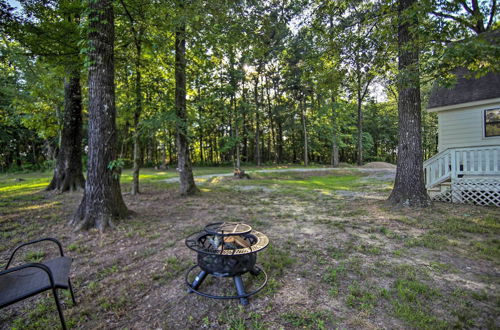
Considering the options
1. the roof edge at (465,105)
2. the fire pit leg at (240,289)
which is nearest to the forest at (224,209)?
the fire pit leg at (240,289)

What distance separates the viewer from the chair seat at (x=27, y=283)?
181 centimetres

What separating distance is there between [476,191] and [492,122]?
396 cm

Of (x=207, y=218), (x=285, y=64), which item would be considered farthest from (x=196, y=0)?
(x=285, y=64)

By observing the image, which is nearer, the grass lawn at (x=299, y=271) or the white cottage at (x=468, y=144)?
the grass lawn at (x=299, y=271)

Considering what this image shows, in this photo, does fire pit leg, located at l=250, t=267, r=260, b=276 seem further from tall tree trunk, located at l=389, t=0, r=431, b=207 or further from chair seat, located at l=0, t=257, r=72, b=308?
tall tree trunk, located at l=389, t=0, r=431, b=207

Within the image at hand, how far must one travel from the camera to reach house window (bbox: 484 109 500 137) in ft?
28.7

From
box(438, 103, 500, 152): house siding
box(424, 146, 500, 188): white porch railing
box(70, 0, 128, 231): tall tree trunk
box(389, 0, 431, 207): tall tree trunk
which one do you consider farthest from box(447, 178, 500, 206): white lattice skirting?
box(70, 0, 128, 231): tall tree trunk

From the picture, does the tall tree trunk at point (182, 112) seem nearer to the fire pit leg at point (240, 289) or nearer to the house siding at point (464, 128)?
the fire pit leg at point (240, 289)

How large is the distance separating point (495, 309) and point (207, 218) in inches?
194

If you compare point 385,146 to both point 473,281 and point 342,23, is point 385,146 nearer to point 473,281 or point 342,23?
point 342,23

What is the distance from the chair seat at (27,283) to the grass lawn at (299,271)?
49 cm

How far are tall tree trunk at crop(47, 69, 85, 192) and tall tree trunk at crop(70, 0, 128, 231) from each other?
5375 mm

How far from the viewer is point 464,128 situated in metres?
9.37

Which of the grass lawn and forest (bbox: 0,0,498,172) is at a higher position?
forest (bbox: 0,0,498,172)
